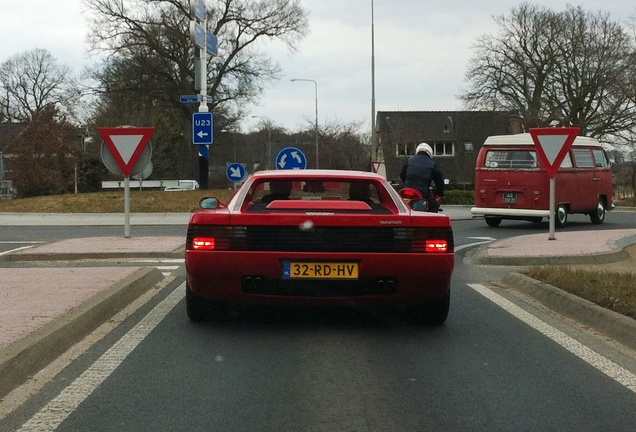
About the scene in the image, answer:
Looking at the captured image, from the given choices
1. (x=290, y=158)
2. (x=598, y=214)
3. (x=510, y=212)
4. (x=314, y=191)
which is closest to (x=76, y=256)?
(x=314, y=191)

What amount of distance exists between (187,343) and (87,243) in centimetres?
959

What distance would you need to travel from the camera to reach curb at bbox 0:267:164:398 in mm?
5477

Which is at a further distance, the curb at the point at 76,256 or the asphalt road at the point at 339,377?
the curb at the point at 76,256

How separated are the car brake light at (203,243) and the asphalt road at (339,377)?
70 centimetres

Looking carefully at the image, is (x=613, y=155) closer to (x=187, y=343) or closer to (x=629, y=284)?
(x=629, y=284)

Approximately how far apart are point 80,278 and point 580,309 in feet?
17.5

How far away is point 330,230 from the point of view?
6.93 metres

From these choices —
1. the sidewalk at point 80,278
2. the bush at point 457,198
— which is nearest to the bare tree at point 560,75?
the bush at point 457,198

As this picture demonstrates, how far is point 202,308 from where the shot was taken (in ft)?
24.8

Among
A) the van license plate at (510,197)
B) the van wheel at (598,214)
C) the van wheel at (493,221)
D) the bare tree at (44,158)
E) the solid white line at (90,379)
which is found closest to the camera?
the solid white line at (90,379)

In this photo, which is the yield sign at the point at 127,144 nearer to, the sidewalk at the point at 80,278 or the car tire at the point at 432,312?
the sidewalk at the point at 80,278

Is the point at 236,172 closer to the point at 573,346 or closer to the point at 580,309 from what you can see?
the point at 580,309

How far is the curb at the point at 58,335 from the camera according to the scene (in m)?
5.48

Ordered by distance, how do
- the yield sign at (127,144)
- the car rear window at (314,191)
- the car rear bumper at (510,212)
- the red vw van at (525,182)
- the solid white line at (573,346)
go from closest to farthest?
the solid white line at (573,346)
the car rear window at (314,191)
the yield sign at (127,144)
the car rear bumper at (510,212)
the red vw van at (525,182)
